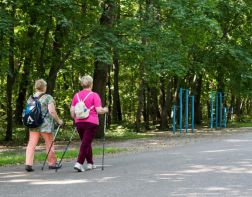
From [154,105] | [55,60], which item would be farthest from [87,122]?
[154,105]

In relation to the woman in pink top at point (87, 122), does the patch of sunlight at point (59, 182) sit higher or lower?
lower

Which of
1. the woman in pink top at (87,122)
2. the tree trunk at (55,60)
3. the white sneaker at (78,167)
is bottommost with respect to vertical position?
the white sneaker at (78,167)

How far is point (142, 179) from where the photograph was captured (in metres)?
8.88

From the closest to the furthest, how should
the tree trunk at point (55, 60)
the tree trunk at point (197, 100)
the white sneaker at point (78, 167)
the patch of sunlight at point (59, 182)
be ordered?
the patch of sunlight at point (59, 182) → the white sneaker at point (78, 167) → the tree trunk at point (55, 60) → the tree trunk at point (197, 100)

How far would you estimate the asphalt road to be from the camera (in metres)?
7.66

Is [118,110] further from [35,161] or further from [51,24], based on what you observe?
[35,161]

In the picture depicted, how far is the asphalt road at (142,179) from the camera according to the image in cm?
766

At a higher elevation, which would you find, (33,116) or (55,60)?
(55,60)

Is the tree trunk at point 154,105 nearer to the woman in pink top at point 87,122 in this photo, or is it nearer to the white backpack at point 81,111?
the woman in pink top at point 87,122

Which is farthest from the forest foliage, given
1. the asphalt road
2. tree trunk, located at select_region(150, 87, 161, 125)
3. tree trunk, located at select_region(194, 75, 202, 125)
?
tree trunk, located at select_region(194, 75, 202, 125)

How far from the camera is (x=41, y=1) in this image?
59.0 feet

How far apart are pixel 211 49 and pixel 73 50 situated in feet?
43.0

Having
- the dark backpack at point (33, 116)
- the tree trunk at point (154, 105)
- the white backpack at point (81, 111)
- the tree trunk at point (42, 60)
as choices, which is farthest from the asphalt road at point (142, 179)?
the tree trunk at point (154, 105)

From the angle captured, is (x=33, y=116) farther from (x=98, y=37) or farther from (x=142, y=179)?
(x=98, y=37)
